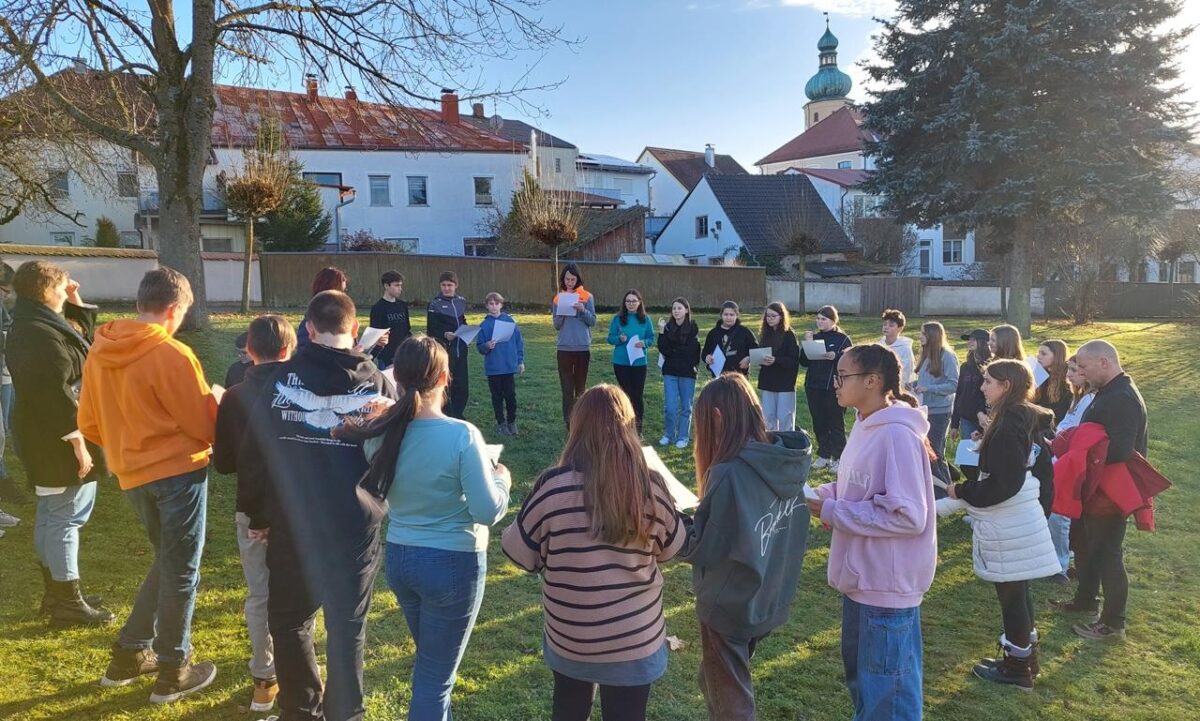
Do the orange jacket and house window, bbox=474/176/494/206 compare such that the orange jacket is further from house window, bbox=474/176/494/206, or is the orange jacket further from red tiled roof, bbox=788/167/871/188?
red tiled roof, bbox=788/167/871/188

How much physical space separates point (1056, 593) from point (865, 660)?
10.4ft

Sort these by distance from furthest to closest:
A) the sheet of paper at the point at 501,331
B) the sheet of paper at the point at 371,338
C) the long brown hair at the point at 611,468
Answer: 1. the sheet of paper at the point at 501,331
2. the sheet of paper at the point at 371,338
3. the long brown hair at the point at 611,468

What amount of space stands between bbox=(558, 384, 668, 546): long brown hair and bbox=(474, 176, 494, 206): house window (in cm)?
3307

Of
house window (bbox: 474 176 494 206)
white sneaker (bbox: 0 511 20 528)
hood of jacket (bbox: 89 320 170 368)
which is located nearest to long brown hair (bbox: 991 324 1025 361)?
hood of jacket (bbox: 89 320 170 368)

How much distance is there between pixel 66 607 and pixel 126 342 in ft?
6.16

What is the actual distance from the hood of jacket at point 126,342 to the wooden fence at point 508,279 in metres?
18.2

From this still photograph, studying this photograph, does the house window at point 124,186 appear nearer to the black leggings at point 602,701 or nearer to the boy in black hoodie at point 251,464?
the boy in black hoodie at point 251,464

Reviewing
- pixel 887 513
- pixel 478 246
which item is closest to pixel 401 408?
pixel 887 513

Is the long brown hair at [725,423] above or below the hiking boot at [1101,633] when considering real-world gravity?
above

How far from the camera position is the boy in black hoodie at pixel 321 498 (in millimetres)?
3082

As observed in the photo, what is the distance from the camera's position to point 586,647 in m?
2.72

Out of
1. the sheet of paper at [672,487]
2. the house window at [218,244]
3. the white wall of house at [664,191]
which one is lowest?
the sheet of paper at [672,487]

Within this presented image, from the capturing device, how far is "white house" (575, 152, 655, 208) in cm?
4291

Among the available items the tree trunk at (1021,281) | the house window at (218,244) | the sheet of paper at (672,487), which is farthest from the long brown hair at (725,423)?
the house window at (218,244)
